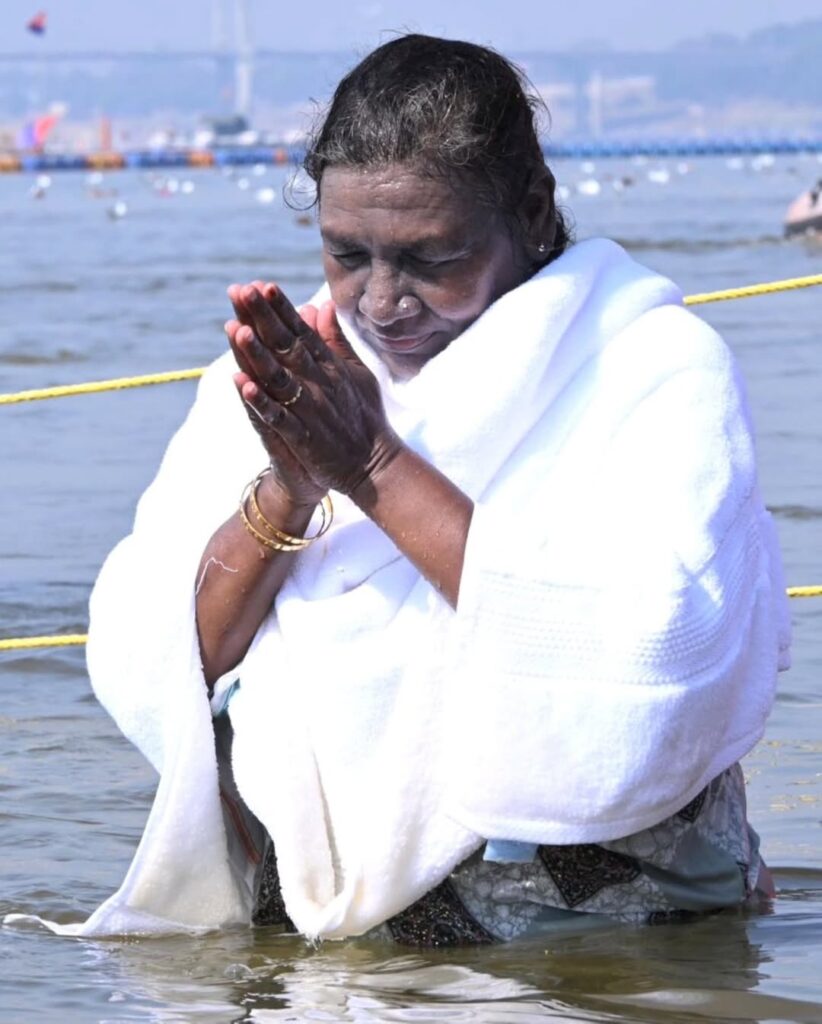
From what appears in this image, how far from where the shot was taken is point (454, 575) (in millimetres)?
2434

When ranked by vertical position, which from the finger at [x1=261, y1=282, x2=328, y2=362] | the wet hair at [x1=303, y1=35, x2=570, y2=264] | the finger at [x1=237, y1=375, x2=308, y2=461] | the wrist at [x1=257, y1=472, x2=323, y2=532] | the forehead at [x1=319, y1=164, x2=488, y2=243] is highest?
the wet hair at [x1=303, y1=35, x2=570, y2=264]

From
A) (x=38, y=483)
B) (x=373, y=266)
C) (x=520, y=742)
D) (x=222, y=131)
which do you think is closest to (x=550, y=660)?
(x=520, y=742)

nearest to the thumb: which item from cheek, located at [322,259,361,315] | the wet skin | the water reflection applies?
the wet skin

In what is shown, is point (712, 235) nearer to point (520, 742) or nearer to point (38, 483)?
point (38, 483)

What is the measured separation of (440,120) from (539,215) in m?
0.19

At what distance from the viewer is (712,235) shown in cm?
3127

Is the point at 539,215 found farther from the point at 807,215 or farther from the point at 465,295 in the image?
the point at 807,215

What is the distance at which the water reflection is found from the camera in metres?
2.73

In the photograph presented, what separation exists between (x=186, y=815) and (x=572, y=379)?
2.34 feet

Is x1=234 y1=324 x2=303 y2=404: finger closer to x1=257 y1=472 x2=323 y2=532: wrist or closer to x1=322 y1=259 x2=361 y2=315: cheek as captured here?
x1=257 y1=472 x2=323 y2=532: wrist

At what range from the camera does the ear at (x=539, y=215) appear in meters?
2.62

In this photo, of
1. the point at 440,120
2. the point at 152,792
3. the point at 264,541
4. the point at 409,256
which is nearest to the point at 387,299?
the point at 409,256

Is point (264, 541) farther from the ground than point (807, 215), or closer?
farther from the ground

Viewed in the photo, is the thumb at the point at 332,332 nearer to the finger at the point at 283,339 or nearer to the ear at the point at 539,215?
the finger at the point at 283,339
